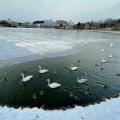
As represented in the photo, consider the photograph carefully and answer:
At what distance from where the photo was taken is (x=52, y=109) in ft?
30.7

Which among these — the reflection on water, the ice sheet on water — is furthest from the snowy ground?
the ice sheet on water

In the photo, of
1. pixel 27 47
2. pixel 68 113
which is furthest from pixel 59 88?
pixel 27 47

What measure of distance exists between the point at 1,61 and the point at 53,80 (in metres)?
8.65

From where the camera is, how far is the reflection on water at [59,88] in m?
10.5

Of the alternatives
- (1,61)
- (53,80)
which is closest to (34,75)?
(53,80)

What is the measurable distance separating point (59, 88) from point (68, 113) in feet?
12.0

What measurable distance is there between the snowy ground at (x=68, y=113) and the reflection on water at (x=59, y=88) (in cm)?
89

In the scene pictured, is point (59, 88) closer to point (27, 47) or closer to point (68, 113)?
point (68, 113)

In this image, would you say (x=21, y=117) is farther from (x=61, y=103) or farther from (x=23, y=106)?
(x=61, y=103)

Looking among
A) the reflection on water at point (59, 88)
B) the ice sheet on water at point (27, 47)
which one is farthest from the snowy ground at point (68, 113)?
the ice sheet on water at point (27, 47)

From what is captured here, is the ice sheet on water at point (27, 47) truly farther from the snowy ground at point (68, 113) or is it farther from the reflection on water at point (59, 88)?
the snowy ground at point (68, 113)

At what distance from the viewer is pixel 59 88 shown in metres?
12.2

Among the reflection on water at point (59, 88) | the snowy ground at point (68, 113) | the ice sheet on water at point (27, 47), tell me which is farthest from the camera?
the ice sheet on water at point (27, 47)

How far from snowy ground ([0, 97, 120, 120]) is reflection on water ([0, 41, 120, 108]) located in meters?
0.89
